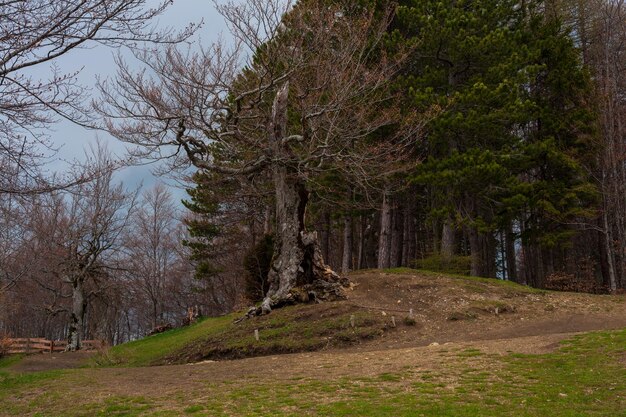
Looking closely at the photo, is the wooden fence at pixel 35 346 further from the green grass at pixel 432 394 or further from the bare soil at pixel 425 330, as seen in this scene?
the green grass at pixel 432 394

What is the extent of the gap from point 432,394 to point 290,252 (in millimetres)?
8738

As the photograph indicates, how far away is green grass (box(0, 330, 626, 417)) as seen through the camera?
5.43 meters

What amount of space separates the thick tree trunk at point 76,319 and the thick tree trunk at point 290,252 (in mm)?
14677

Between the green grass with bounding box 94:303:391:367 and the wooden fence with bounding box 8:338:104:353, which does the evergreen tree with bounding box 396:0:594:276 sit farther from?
the wooden fence with bounding box 8:338:104:353

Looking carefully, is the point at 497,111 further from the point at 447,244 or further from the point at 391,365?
the point at 391,365

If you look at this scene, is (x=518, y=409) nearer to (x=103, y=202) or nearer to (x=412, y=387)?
(x=412, y=387)

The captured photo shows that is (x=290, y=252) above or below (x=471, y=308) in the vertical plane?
above

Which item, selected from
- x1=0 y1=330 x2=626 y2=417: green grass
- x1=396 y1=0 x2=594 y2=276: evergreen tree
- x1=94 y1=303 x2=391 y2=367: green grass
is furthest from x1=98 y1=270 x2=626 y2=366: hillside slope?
x1=396 y1=0 x2=594 y2=276: evergreen tree

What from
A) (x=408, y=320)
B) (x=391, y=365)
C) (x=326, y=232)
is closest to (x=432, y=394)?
(x=391, y=365)

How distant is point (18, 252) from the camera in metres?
19.0

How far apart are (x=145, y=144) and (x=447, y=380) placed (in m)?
10.4

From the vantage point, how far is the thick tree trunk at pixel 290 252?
1417cm

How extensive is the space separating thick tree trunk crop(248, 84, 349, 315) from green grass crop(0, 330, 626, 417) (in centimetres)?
618

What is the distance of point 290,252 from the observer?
14.5 metres
